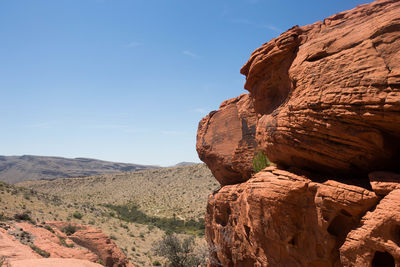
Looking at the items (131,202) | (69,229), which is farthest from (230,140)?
(131,202)

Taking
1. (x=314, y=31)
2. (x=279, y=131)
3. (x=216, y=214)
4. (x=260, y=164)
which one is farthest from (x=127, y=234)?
(x=314, y=31)

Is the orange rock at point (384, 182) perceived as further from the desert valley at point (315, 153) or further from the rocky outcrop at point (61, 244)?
the rocky outcrop at point (61, 244)

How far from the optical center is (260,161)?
13.8 m

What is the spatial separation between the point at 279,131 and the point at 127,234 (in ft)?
104

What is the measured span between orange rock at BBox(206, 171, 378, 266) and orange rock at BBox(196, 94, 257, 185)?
3.59 meters

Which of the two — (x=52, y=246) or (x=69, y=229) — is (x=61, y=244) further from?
(x=69, y=229)

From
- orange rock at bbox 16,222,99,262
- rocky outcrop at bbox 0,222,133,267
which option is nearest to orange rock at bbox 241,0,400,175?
rocky outcrop at bbox 0,222,133,267

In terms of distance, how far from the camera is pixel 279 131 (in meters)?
10.1

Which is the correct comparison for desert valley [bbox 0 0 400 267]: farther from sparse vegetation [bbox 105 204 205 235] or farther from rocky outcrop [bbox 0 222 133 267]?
sparse vegetation [bbox 105 204 205 235]

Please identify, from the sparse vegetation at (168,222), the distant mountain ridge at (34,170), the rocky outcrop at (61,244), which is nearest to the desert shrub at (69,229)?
the rocky outcrop at (61,244)

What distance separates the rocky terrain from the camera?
281 inches

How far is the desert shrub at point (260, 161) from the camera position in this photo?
1349cm

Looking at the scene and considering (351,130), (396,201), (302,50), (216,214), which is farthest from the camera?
(216,214)

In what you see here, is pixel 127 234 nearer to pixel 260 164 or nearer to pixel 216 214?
pixel 216 214
